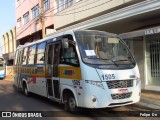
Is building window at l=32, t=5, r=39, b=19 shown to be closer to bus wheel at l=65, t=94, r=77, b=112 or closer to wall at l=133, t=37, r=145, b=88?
wall at l=133, t=37, r=145, b=88

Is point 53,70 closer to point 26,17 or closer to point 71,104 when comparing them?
point 71,104

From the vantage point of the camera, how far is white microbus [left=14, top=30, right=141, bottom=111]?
8.29 m

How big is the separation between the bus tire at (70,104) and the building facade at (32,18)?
1559cm

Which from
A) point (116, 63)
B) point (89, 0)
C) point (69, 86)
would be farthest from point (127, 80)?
point (89, 0)

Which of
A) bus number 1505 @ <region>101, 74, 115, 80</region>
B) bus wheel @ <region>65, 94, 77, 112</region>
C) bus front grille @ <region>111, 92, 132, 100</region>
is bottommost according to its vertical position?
bus wheel @ <region>65, 94, 77, 112</region>

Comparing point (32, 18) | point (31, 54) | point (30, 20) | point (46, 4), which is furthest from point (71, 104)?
point (30, 20)

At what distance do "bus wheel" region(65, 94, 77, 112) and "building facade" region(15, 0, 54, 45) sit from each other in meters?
15.6

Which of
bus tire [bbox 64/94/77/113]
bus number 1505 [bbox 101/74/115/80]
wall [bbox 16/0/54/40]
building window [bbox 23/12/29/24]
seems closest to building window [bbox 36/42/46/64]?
bus tire [bbox 64/94/77/113]

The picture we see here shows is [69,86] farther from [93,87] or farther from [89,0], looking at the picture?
[89,0]

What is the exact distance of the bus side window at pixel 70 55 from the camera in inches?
350

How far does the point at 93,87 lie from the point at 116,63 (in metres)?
1.13

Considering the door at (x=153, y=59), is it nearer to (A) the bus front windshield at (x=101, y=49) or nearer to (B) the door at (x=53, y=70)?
(A) the bus front windshield at (x=101, y=49)

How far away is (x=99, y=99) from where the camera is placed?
26.9 feet

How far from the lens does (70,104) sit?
365 inches
